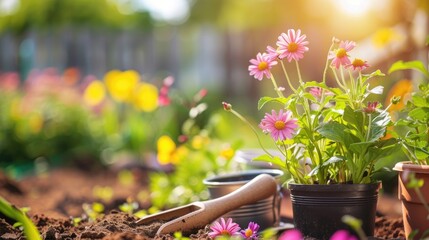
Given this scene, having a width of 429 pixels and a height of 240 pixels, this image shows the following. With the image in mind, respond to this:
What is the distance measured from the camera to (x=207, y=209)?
2213mm

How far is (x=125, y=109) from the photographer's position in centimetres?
833

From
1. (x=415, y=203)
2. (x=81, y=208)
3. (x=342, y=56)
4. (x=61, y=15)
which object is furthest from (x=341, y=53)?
(x=61, y=15)

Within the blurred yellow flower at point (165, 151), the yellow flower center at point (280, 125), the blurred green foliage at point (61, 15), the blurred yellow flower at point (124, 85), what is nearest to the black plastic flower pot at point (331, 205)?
the yellow flower center at point (280, 125)

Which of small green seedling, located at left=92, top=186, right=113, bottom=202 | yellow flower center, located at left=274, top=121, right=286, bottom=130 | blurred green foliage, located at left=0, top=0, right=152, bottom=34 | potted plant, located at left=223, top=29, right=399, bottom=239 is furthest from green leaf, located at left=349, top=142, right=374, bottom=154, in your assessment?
A: blurred green foliage, located at left=0, top=0, right=152, bottom=34

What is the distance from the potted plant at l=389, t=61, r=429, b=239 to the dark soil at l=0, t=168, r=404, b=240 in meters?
0.25

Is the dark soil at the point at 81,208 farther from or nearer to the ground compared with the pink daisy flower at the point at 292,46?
nearer to the ground

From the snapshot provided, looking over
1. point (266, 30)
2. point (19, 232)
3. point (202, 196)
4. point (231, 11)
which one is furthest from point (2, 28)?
point (19, 232)

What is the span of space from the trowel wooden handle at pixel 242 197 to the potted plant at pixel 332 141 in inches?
8.7

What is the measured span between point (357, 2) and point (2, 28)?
933cm

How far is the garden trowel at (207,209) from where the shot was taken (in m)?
2.11

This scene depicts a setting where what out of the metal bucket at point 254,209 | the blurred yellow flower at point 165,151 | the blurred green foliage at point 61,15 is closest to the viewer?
the metal bucket at point 254,209

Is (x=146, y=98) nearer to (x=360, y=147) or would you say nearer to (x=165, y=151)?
(x=165, y=151)

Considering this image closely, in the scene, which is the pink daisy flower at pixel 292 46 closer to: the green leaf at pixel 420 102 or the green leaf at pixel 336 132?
the green leaf at pixel 336 132

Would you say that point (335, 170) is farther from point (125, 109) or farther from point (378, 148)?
point (125, 109)
